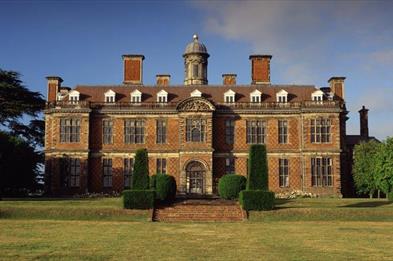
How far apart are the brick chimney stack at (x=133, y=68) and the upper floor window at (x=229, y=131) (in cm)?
1034

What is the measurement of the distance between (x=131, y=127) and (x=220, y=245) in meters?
30.1

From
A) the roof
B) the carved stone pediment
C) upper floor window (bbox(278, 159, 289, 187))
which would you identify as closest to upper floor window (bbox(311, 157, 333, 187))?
upper floor window (bbox(278, 159, 289, 187))

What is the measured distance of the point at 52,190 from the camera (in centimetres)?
4588

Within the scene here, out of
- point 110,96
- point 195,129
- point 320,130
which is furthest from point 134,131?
point 320,130

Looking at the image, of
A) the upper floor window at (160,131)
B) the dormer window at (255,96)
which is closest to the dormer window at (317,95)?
the dormer window at (255,96)

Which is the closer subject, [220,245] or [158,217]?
[220,245]

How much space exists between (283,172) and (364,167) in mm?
6932

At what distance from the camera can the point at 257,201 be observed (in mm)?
31250

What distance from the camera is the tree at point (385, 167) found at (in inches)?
1534

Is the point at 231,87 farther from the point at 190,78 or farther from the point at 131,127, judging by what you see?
the point at 131,127

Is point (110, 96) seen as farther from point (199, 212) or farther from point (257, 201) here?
point (257, 201)

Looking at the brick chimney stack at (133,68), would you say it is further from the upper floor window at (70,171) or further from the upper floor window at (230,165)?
the upper floor window at (230,165)

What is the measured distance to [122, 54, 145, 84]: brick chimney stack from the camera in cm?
5175

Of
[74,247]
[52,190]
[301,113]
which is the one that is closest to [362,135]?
[301,113]
